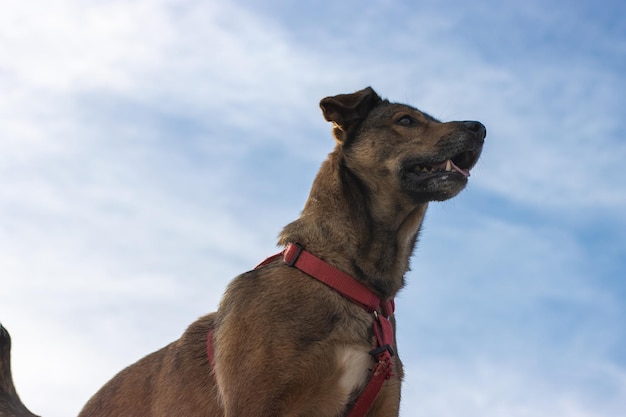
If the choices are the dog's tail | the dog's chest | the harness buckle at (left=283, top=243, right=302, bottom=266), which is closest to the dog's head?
the harness buckle at (left=283, top=243, right=302, bottom=266)

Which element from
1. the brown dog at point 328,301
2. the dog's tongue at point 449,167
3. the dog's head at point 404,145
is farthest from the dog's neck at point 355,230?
the dog's tongue at point 449,167

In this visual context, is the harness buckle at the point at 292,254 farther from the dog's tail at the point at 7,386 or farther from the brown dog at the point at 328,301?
the dog's tail at the point at 7,386

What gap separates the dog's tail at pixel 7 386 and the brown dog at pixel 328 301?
3.66 ft

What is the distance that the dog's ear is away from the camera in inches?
284

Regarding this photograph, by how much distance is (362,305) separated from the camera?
641cm

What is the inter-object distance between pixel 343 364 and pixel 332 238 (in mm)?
1078

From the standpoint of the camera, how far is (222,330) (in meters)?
6.38

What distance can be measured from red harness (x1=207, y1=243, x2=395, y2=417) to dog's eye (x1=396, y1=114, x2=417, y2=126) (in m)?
1.57

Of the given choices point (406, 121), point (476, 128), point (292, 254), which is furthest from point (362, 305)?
point (476, 128)

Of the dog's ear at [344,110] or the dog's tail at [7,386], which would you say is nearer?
the dog's ear at [344,110]

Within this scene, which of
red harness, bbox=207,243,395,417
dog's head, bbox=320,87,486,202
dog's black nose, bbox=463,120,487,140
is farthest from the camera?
dog's black nose, bbox=463,120,487,140

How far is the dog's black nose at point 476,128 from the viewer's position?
707 centimetres

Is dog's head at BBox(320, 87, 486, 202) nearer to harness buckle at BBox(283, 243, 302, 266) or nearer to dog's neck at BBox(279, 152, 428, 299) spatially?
dog's neck at BBox(279, 152, 428, 299)

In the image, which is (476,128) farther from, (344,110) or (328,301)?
(328,301)
